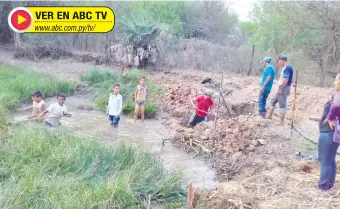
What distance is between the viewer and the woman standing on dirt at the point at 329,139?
177 inches

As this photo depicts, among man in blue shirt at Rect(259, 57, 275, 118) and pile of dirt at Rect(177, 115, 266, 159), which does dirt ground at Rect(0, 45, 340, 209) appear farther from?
man in blue shirt at Rect(259, 57, 275, 118)

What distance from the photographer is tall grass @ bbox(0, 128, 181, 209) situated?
4.29m

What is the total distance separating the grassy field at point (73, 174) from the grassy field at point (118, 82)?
13.8 feet

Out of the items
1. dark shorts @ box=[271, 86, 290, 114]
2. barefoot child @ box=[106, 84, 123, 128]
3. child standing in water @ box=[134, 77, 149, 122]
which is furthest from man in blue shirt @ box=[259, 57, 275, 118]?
barefoot child @ box=[106, 84, 123, 128]

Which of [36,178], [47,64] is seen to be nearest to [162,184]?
[36,178]

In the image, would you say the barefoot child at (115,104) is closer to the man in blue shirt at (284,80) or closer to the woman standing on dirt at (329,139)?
the man in blue shirt at (284,80)

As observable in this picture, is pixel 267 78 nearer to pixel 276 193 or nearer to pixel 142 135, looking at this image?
pixel 142 135

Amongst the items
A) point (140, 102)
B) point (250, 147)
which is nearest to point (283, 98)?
point (250, 147)

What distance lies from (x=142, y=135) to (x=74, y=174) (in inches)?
153

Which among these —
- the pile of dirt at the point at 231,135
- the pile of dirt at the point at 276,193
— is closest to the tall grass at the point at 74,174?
the pile of dirt at the point at 276,193

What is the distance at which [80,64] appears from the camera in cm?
1722

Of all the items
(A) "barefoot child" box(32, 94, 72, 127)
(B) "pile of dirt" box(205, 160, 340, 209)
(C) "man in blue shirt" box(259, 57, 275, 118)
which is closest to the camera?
(B) "pile of dirt" box(205, 160, 340, 209)

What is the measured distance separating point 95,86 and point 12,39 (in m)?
10.3

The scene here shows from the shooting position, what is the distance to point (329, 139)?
15.2 ft
